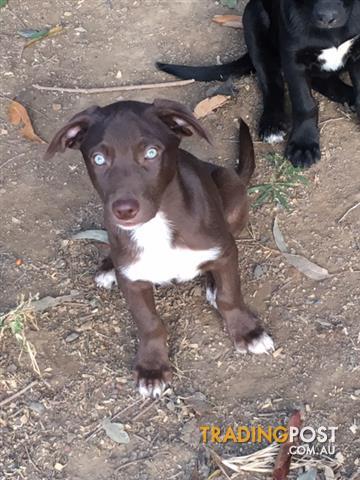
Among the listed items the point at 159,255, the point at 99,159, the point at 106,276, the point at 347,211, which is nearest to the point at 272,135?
the point at 347,211

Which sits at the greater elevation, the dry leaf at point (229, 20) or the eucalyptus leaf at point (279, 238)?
the dry leaf at point (229, 20)

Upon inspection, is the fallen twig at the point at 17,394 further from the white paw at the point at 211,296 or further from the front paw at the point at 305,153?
the front paw at the point at 305,153

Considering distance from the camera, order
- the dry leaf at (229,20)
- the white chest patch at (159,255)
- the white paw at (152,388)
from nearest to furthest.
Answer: the white chest patch at (159,255), the white paw at (152,388), the dry leaf at (229,20)

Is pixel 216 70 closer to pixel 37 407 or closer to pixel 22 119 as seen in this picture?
pixel 22 119

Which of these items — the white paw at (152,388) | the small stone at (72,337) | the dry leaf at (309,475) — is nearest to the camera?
the dry leaf at (309,475)

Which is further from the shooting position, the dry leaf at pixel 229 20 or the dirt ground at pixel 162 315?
the dry leaf at pixel 229 20

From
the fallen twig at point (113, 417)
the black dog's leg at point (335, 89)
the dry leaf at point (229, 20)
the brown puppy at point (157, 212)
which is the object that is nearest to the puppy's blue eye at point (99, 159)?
the brown puppy at point (157, 212)

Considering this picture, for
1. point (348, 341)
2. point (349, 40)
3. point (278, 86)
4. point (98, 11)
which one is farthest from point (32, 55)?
point (348, 341)
